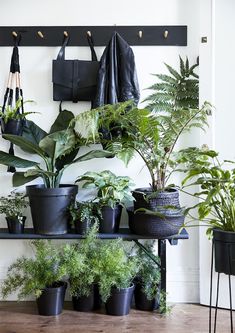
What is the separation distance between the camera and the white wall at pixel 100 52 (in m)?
2.46

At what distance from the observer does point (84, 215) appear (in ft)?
7.06

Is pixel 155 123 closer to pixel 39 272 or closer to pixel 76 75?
pixel 76 75

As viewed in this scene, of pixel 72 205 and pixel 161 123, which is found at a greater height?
pixel 161 123

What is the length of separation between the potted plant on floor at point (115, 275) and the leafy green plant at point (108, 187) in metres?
0.27

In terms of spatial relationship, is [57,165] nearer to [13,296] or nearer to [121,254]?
[121,254]

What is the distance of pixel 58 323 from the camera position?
85.3 inches

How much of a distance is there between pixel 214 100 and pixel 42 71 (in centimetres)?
119

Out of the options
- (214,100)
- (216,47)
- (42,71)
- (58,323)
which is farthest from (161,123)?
(58,323)

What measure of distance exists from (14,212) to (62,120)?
2.21ft

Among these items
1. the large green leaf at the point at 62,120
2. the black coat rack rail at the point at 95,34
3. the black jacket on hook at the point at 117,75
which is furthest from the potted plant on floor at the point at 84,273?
the black coat rack rail at the point at 95,34

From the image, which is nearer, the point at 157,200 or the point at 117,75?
the point at 157,200

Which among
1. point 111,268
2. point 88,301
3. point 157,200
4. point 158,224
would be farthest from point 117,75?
point 88,301

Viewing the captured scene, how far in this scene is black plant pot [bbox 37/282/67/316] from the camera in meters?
2.21

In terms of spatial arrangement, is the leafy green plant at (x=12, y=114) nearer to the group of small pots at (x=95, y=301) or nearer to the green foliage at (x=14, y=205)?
the green foliage at (x=14, y=205)
